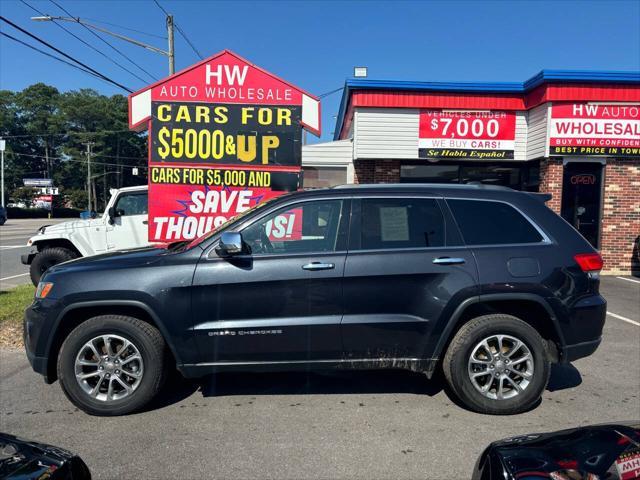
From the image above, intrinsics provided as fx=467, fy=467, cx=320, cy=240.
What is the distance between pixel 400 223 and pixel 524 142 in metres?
9.75

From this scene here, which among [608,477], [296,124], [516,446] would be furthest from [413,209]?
[296,124]

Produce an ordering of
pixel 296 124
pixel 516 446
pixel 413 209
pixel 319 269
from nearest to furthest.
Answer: pixel 516 446
pixel 319 269
pixel 413 209
pixel 296 124

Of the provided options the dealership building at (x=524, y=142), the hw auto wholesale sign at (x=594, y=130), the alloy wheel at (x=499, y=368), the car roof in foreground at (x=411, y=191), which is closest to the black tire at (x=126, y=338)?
the car roof in foreground at (x=411, y=191)

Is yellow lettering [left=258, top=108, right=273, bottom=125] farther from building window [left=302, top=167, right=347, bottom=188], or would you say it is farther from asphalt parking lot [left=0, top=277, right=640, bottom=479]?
building window [left=302, top=167, right=347, bottom=188]

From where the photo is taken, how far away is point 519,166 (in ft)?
42.4

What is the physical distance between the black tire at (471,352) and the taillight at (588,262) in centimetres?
71

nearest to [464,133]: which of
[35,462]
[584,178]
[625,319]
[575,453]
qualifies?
[584,178]

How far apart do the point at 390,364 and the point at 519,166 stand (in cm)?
1072

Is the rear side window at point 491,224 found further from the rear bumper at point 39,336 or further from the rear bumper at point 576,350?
the rear bumper at point 39,336

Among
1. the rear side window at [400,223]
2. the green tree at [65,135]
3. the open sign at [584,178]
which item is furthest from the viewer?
the green tree at [65,135]

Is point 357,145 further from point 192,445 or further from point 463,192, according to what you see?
point 192,445

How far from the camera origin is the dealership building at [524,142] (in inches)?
435

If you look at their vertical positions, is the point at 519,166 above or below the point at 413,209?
above

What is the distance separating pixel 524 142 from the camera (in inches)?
483
